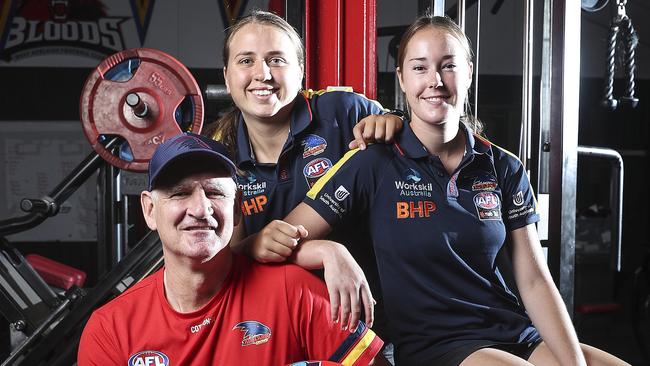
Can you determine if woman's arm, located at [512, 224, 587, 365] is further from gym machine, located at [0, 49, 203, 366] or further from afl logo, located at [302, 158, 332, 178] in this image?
gym machine, located at [0, 49, 203, 366]

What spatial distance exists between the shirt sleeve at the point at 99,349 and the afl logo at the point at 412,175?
29.5 inches

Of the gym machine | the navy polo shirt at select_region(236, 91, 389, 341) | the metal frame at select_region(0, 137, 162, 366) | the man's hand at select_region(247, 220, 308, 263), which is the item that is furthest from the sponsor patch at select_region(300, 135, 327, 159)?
the metal frame at select_region(0, 137, 162, 366)

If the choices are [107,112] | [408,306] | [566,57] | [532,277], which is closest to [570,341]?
[532,277]

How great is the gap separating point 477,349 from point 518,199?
400 millimetres

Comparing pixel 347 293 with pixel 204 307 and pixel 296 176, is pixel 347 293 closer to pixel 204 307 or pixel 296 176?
pixel 204 307

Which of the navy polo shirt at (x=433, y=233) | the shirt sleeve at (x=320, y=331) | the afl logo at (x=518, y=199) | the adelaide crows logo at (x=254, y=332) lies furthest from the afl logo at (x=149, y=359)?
the afl logo at (x=518, y=199)

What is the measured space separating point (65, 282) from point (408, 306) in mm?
2421

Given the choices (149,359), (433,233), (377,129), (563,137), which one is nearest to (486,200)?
(433,233)

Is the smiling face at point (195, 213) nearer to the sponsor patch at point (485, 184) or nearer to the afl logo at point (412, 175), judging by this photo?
the afl logo at point (412, 175)

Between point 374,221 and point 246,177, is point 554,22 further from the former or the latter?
point 246,177

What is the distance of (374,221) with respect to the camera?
1.59m

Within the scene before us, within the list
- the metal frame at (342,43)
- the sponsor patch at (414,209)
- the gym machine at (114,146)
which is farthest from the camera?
the gym machine at (114,146)

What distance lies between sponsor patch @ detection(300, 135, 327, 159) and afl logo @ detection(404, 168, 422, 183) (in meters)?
0.29

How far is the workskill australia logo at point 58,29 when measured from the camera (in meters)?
6.51
